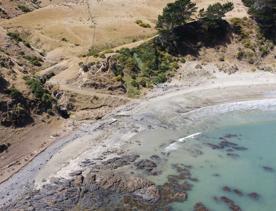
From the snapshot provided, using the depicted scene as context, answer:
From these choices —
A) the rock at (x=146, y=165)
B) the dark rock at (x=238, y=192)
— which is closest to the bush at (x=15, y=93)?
the rock at (x=146, y=165)

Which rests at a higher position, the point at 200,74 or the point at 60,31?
the point at 60,31

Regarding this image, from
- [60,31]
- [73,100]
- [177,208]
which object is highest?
[60,31]

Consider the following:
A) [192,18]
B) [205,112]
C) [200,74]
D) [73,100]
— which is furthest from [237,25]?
[73,100]

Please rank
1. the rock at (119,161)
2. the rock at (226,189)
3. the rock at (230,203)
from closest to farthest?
the rock at (230,203) < the rock at (226,189) < the rock at (119,161)

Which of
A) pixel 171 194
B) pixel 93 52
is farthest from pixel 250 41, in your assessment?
pixel 171 194

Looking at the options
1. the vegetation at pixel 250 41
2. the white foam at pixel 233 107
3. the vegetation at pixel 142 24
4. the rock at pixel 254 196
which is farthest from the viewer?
the vegetation at pixel 142 24

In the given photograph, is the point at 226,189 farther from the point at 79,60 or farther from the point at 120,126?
the point at 79,60

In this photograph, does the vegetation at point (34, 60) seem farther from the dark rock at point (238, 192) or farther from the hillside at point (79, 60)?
the dark rock at point (238, 192)

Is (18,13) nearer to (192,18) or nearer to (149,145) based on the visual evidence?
(192,18)
